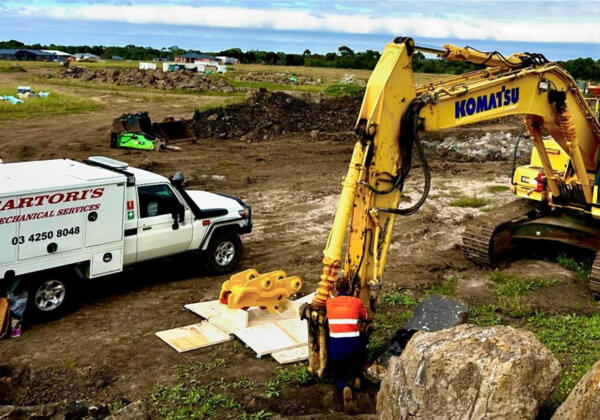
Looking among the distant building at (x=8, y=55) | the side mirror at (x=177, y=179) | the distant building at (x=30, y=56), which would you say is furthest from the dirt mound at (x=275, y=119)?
the distant building at (x=8, y=55)

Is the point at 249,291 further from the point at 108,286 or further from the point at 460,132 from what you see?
the point at 460,132

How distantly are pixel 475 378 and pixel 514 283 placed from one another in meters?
6.94

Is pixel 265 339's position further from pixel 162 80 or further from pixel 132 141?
pixel 162 80

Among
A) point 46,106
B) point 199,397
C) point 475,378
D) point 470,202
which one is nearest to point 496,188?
point 470,202

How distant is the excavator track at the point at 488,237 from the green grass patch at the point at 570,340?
7.10ft

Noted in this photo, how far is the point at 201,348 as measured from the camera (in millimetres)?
9609

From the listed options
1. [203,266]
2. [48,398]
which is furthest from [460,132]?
[48,398]

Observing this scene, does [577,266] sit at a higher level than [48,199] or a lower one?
lower

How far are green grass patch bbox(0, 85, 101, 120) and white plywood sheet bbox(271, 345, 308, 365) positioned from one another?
2876cm

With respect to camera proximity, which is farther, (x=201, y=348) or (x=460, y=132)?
(x=460, y=132)

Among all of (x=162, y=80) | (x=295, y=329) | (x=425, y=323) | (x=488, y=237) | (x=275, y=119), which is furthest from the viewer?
(x=162, y=80)

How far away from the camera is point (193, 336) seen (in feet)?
32.5

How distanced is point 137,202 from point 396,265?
528 cm

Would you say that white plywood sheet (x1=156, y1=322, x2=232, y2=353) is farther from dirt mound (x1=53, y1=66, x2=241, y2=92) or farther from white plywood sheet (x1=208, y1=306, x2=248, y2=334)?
dirt mound (x1=53, y1=66, x2=241, y2=92)
